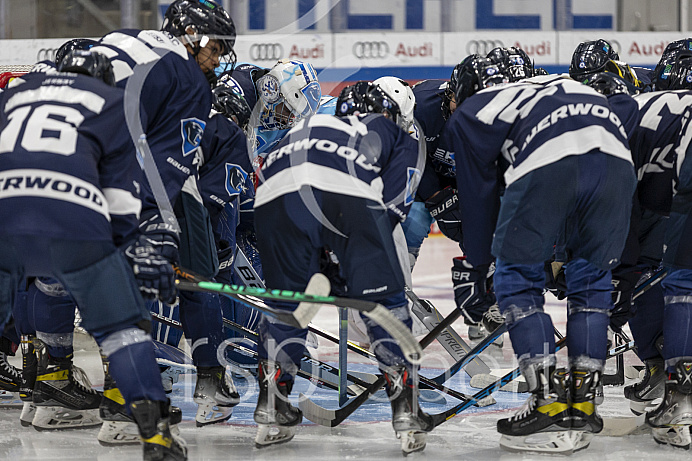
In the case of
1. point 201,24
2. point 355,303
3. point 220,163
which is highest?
point 201,24

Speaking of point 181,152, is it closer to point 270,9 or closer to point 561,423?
point 561,423

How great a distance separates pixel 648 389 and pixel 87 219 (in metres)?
2.15

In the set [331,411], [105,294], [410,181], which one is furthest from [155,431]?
[410,181]

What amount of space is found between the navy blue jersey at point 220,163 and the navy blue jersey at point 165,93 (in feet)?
1.30

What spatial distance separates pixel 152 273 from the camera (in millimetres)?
2486

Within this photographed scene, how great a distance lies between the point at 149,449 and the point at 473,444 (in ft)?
3.65

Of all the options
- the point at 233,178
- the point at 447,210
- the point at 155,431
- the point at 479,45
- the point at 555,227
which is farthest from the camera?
the point at 479,45

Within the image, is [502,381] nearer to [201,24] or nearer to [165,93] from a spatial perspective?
[165,93]

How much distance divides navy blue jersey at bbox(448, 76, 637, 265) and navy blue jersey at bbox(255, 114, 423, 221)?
0.20 m

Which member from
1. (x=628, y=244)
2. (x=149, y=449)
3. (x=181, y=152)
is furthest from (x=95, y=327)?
(x=628, y=244)

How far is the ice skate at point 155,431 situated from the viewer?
243 centimetres

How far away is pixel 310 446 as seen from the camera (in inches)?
116

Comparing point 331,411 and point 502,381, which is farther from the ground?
point 502,381

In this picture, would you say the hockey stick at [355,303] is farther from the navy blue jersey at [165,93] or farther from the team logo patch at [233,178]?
the team logo patch at [233,178]
